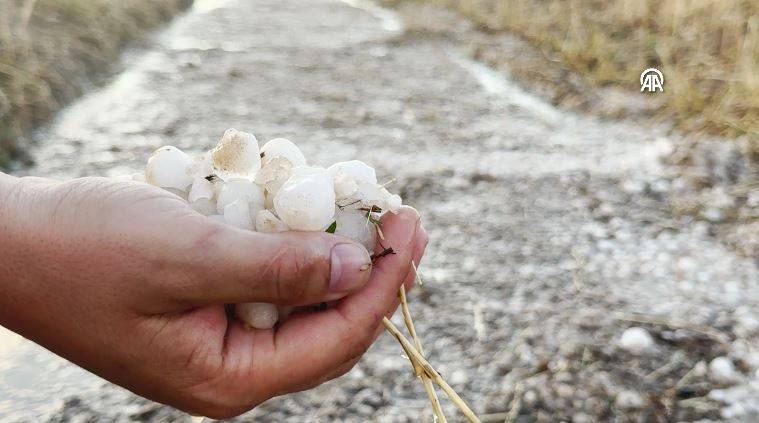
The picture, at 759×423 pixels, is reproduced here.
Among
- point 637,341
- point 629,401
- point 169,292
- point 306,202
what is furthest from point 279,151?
point 637,341

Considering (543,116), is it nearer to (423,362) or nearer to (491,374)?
(491,374)

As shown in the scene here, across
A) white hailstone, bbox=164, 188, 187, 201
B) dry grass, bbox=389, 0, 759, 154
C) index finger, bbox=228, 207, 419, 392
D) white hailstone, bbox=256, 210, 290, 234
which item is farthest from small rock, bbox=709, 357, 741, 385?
dry grass, bbox=389, 0, 759, 154

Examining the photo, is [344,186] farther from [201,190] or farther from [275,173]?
[201,190]

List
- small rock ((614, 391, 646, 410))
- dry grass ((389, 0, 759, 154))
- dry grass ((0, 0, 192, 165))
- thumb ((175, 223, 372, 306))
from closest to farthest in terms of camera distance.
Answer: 1. thumb ((175, 223, 372, 306))
2. small rock ((614, 391, 646, 410))
3. dry grass ((389, 0, 759, 154))
4. dry grass ((0, 0, 192, 165))

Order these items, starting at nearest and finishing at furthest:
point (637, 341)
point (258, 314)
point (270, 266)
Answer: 1. point (270, 266)
2. point (258, 314)
3. point (637, 341)

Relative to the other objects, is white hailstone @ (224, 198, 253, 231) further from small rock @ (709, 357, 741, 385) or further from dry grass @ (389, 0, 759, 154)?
dry grass @ (389, 0, 759, 154)

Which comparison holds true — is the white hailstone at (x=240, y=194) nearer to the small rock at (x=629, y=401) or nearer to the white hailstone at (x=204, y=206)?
the white hailstone at (x=204, y=206)
